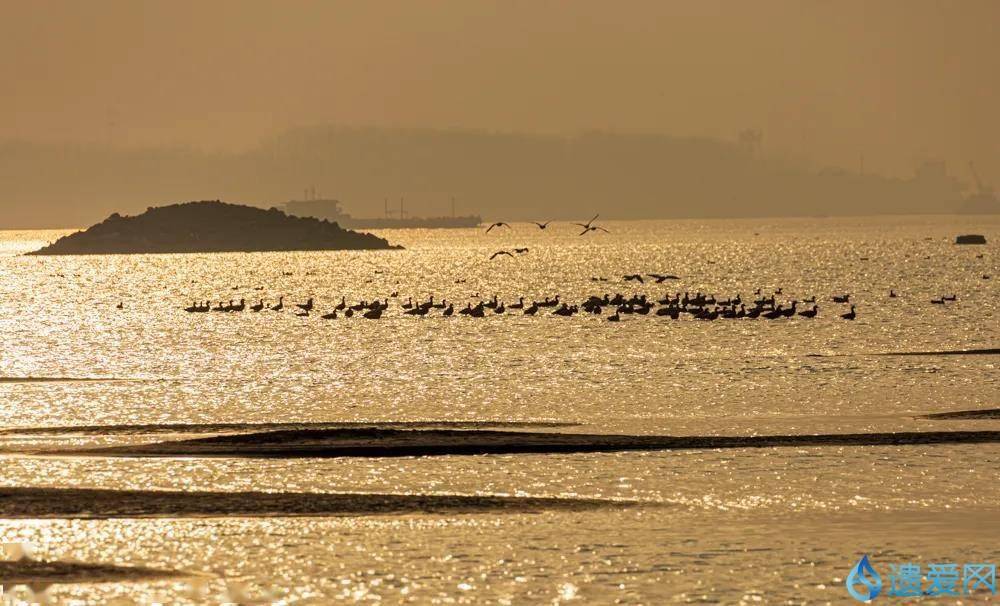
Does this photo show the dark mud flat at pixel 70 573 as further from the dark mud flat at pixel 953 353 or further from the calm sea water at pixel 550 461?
the dark mud flat at pixel 953 353

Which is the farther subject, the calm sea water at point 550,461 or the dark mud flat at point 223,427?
the dark mud flat at point 223,427

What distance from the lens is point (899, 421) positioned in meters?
38.6

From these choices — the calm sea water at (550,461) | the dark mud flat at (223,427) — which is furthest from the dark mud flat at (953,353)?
the dark mud flat at (223,427)

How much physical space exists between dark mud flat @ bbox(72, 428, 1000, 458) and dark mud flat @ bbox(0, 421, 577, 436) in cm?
190

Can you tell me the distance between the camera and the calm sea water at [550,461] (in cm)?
2244

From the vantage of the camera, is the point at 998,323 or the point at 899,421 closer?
the point at 899,421

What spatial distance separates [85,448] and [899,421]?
1926 cm

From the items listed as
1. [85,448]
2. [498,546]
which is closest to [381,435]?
[85,448]

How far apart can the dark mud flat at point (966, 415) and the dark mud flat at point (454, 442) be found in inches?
134

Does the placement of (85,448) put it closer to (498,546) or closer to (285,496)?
(285,496)

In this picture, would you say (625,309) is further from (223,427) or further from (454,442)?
(454,442)

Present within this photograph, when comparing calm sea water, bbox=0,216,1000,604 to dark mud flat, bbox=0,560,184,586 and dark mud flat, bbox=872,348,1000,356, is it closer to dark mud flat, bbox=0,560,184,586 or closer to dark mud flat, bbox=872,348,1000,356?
dark mud flat, bbox=0,560,184,586

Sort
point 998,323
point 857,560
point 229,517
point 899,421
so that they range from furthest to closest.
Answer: point 998,323 < point 899,421 < point 229,517 < point 857,560

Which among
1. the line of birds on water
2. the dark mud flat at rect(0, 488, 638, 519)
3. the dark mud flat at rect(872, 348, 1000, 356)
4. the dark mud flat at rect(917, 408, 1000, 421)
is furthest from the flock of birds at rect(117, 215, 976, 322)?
the dark mud flat at rect(0, 488, 638, 519)
